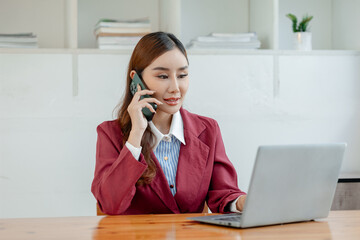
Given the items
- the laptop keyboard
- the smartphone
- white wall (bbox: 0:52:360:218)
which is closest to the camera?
the laptop keyboard

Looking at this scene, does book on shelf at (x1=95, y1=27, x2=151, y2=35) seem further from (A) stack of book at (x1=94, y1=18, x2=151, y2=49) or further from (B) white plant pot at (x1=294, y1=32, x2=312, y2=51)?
(B) white plant pot at (x1=294, y1=32, x2=312, y2=51)

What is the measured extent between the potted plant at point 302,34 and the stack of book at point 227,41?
0.25 metres

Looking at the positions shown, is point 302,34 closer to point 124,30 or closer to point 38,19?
point 124,30

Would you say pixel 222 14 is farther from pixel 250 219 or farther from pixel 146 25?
pixel 250 219

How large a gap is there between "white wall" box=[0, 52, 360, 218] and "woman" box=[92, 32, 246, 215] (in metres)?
0.85

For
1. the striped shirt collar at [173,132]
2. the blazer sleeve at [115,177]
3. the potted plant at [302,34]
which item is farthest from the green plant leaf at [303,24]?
the blazer sleeve at [115,177]

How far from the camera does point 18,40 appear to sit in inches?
115

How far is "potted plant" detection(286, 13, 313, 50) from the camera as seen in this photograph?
3.16m

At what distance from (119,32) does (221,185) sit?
50.9 inches

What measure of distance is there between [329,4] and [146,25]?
1268 mm

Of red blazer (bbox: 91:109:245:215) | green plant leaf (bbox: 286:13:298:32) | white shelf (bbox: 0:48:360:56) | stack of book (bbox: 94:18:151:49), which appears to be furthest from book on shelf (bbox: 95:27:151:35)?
red blazer (bbox: 91:109:245:215)

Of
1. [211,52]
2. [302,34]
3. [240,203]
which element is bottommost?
[240,203]

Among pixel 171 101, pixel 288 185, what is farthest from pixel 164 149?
pixel 288 185

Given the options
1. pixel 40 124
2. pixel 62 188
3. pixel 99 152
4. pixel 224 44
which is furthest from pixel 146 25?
pixel 99 152
